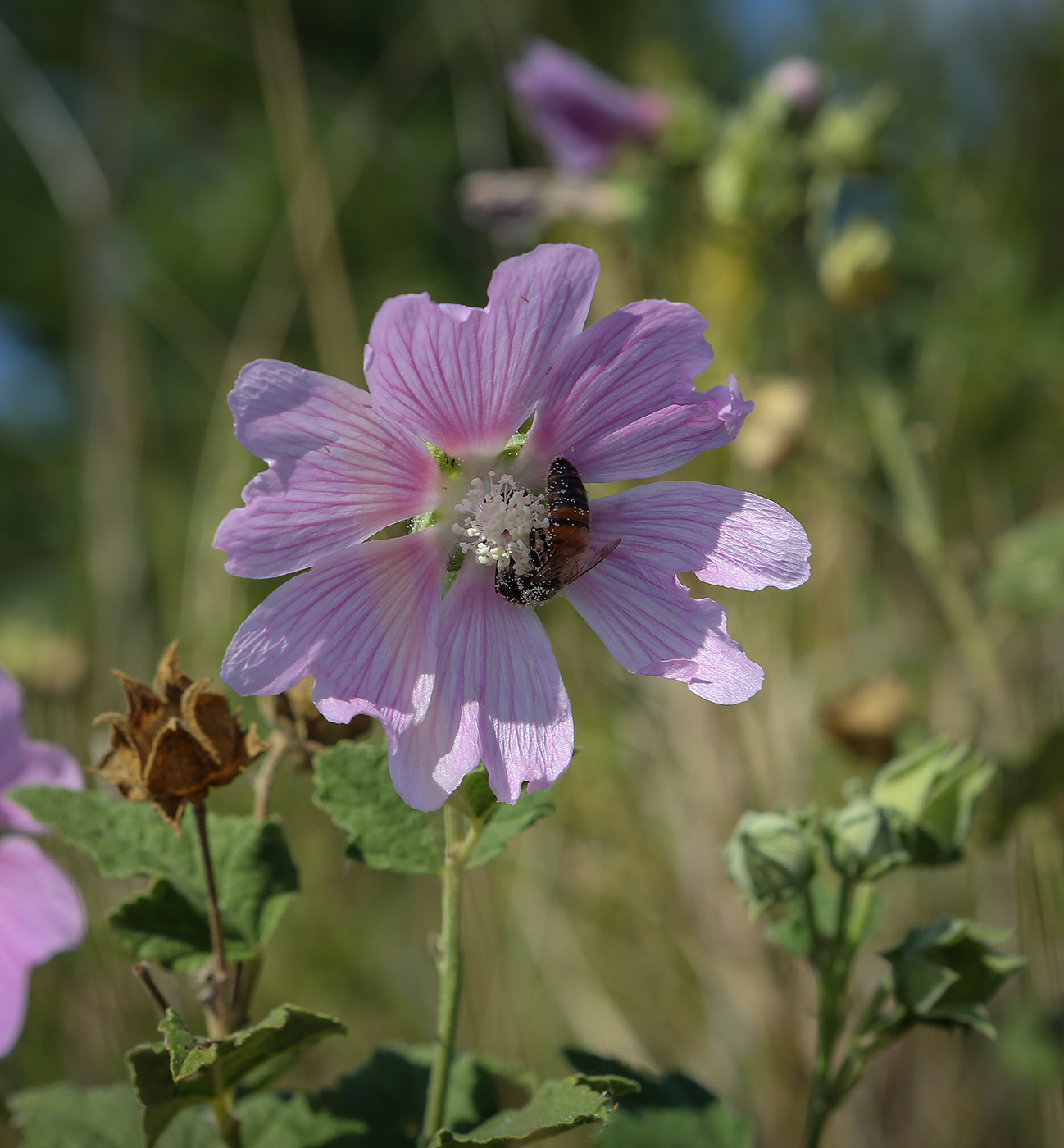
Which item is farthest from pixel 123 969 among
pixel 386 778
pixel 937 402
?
pixel 937 402

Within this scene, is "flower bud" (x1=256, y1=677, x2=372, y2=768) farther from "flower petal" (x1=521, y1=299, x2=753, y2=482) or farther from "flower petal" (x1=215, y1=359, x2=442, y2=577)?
"flower petal" (x1=521, y1=299, x2=753, y2=482)

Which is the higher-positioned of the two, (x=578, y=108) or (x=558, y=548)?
(x=578, y=108)

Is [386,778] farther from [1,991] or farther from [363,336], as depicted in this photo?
[363,336]

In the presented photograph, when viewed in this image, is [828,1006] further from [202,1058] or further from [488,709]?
[202,1058]

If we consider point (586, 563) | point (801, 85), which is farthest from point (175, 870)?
point (801, 85)

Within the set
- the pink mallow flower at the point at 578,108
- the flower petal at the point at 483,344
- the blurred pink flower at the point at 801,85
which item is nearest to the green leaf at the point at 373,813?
the flower petal at the point at 483,344

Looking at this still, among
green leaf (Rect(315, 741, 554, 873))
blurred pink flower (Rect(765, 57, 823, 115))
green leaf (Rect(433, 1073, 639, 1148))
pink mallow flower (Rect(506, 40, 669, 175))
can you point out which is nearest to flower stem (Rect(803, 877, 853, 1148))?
green leaf (Rect(433, 1073, 639, 1148))
